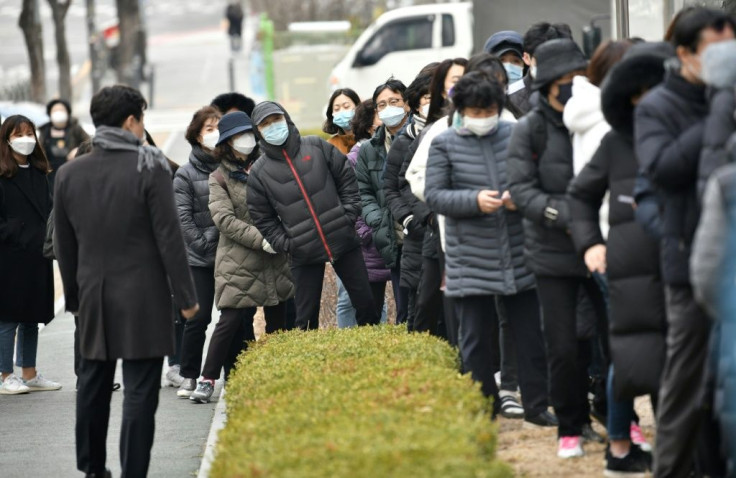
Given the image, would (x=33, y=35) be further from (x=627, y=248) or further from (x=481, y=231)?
(x=627, y=248)

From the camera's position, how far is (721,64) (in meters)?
5.20

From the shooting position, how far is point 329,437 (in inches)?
221

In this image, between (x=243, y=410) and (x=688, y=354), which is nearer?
(x=688, y=354)

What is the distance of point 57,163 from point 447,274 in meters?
9.55

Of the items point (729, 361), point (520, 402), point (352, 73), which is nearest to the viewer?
point (729, 361)

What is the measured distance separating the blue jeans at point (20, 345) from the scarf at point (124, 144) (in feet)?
13.8

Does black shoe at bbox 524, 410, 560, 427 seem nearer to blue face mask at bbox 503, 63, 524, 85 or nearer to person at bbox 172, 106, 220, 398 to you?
blue face mask at bbox 503, 63, 524, 85

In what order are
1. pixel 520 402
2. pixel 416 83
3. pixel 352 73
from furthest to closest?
pixel 352 73
pixel 416 83
pixel 520 402

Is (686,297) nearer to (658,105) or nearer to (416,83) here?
(658,105)

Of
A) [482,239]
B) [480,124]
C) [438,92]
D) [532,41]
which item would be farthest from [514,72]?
[482,239]

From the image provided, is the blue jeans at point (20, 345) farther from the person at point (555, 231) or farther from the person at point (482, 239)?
the person at point (555, 231)

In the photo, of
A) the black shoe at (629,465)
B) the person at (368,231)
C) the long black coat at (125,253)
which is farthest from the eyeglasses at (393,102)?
the black shoe at (629,465)

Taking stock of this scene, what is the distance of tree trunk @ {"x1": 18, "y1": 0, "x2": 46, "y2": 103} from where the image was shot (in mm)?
32534

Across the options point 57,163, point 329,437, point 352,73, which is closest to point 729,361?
point 329,437
